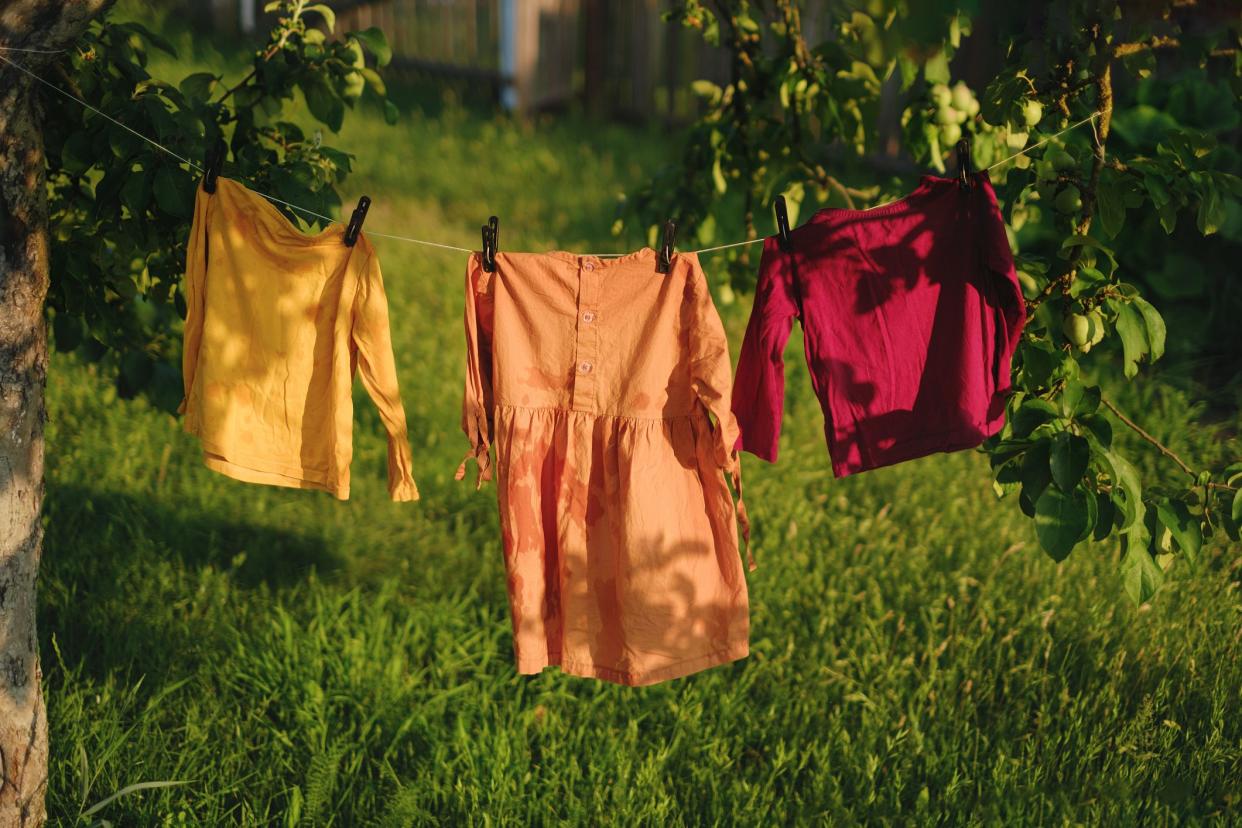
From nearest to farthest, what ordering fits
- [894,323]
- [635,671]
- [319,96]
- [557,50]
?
1. [894,323]
2. [635,671]
3. [319,96]
4. [557,50]

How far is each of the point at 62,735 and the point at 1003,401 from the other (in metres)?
2.63

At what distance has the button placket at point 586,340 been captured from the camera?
2623mm

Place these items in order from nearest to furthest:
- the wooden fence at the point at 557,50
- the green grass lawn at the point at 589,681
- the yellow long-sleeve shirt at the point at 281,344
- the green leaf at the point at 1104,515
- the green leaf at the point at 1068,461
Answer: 1. the green leaf at the point at 1068,461
2. the green leaf at the point at 1104,515
3. the yellow long-sleeve shirt at the point at 281,344
4. the green grass lawn at the point at 589,681
5. the wooden fence at the point at 557,50

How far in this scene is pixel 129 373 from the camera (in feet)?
10.7

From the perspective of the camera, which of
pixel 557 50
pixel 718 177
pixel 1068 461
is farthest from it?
pixel 557 50

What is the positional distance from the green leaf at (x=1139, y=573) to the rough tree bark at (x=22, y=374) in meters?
2.43

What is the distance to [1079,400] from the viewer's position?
251cm

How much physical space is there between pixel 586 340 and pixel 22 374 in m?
1.24

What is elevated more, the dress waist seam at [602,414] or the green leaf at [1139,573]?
the dress waist seam at [602,414]

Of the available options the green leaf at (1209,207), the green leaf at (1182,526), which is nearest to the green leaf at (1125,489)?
the green leaf at (1182,526)

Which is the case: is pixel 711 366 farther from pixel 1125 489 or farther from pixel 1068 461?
pixel 1125 489

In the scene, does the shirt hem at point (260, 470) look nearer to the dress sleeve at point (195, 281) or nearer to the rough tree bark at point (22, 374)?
the dress sleeve at point (195, 281)

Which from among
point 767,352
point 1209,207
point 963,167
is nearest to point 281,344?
point 767,352

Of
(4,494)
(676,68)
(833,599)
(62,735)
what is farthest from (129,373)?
(676,68)
